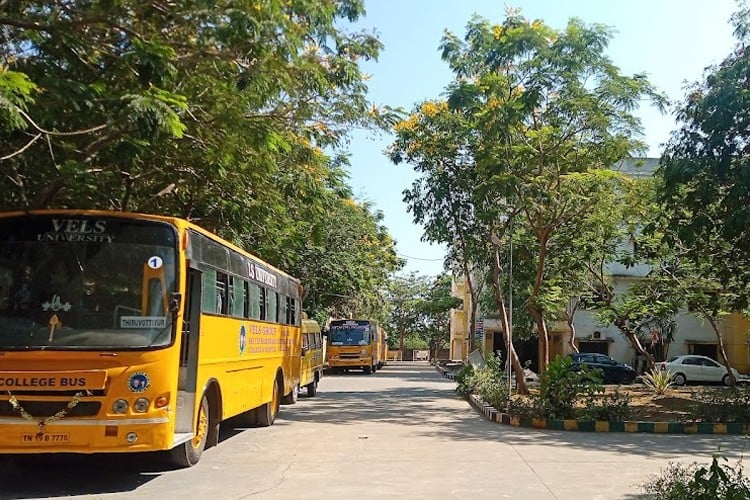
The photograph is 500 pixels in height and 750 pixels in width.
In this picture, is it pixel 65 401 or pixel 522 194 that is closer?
pixel 65 401

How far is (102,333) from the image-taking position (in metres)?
7.68

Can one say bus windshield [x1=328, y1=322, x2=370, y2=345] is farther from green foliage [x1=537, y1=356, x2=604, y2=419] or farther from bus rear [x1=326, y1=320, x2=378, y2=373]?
green foliage [x1=537, y1=356, x2=604, y2=419]

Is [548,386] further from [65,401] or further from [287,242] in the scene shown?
[65,401]

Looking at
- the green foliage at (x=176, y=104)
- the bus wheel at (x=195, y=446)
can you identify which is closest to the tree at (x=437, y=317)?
the green foliage at (x=176, y=104)

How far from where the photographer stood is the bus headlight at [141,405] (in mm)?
7547

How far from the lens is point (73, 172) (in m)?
9.68

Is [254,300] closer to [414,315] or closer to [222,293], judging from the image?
[222,293]

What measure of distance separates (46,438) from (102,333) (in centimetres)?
116

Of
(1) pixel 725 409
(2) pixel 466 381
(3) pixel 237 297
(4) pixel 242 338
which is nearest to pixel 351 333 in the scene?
(2) pixel 466 381

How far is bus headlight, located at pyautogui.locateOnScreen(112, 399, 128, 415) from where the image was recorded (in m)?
7.49

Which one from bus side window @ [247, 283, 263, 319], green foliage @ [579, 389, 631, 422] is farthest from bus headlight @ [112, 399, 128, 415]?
green foliage @ [579, 389, 631, 422]

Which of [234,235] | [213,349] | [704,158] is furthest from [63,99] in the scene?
[704,158]

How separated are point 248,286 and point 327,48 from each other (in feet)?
12.9

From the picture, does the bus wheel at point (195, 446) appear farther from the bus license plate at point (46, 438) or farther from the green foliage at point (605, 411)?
the green foliage at point (605, 411)
